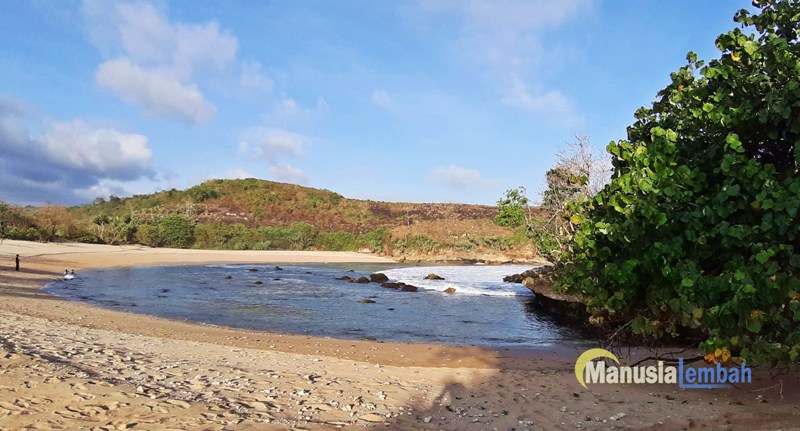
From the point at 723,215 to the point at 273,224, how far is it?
81989 mm

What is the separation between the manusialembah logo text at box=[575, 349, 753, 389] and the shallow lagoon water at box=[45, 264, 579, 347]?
4.80 meters

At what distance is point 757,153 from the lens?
22.7 feet

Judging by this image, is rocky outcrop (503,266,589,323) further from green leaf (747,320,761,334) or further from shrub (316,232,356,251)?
shrub (316,232,356,251)

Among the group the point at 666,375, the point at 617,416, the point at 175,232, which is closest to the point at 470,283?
the point at 666,375

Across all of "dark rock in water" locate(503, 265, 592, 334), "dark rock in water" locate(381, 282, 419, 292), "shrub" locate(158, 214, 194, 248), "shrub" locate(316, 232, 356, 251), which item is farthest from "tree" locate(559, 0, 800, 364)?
"shrub" locate(316, 232, 356, 251)

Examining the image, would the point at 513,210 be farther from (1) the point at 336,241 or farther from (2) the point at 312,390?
(1) the point at 336,241

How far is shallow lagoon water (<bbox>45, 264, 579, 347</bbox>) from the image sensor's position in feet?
56.5

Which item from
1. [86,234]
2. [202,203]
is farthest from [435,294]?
[202,203]

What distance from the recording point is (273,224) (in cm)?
8394

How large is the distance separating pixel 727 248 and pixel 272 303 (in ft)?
67.7

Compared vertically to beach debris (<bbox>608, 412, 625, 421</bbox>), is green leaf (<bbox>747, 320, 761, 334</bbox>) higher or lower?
higher

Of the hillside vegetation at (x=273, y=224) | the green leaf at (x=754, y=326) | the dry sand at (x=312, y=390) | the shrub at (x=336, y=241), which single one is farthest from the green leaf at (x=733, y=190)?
the shrub at (x=336, y=241)

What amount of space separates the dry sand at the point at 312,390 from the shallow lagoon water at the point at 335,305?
329cm

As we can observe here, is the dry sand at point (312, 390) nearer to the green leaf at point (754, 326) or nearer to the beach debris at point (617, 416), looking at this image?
the beach debris at point (617, 416)
